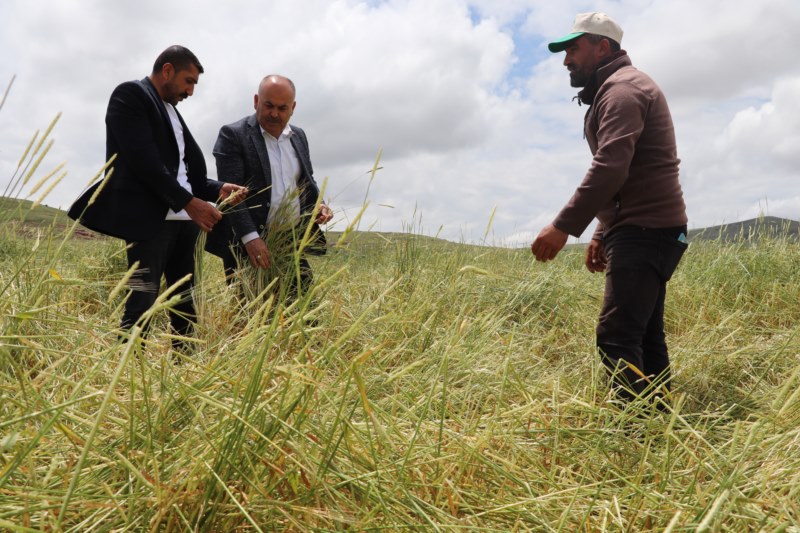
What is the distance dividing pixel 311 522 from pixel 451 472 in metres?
0.49

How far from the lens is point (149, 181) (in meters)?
2.84

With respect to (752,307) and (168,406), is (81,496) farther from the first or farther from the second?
(752,307)

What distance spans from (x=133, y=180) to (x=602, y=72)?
7.41 feet

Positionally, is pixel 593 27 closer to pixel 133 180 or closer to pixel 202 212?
pixel 202 212

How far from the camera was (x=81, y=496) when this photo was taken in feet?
3.44

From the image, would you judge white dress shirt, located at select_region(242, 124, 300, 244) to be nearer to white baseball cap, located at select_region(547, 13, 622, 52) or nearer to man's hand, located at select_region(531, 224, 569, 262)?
man's hand, located at select_region(531, 224, 569, 262)

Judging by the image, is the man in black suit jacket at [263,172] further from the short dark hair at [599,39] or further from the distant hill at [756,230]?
the distant hill at [756,230]

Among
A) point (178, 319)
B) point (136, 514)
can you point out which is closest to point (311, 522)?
point (136, 514)

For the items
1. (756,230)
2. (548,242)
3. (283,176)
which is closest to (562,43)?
(548,242)

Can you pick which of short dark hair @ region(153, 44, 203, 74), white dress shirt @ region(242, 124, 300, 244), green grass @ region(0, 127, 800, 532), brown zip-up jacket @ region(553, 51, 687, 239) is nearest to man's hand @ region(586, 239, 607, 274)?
brown zip-up jacket @ region(553, 51, 687, 239)

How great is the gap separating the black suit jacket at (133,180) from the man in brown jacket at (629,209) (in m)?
1.81

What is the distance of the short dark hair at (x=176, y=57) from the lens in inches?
120

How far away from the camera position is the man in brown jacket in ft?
7.64

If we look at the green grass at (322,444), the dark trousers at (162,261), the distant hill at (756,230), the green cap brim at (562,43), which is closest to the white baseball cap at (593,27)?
the green cap brim at (562,43)
